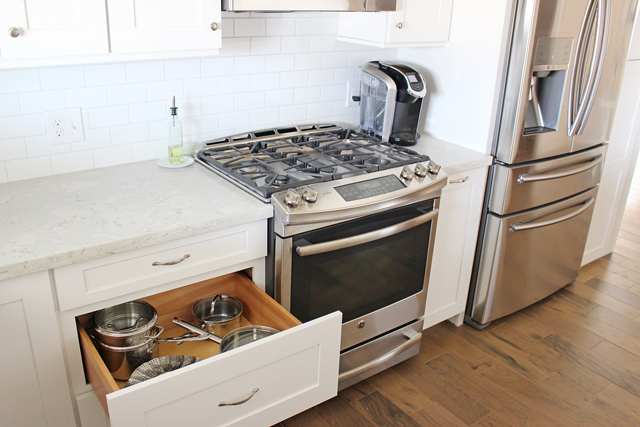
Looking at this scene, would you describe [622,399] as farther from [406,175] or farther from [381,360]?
[406,175]

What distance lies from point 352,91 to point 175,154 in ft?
3.10

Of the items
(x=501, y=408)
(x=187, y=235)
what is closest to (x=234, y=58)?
(x=187, y=235)

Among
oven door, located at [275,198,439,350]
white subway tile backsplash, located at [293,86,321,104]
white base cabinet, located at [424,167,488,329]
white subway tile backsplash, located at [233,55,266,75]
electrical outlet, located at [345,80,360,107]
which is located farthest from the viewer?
electrical outlet, located at [345,80,360,107]

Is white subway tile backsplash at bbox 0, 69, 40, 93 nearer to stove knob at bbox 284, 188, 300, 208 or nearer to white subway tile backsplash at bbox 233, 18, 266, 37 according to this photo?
white subway tile backsplash at bbox 233, 18, 266, 37

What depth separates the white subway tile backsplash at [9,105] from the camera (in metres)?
1.82

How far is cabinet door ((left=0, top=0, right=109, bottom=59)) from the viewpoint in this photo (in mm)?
1462

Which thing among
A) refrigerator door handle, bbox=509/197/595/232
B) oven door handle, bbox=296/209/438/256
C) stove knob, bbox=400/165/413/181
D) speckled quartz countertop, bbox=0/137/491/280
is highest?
stove knob, bbox=400/165/413/181

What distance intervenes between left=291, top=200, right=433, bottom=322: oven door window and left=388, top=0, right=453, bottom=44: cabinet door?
69cm

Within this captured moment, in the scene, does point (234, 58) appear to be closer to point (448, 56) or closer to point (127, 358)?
point (448, 56)

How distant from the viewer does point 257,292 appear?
185 centimetres

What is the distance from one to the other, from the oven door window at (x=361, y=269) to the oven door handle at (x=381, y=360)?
214mm

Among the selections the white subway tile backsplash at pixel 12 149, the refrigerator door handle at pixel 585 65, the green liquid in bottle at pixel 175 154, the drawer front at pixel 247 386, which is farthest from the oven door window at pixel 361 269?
the white subway tile backsplash at pixel 12 149

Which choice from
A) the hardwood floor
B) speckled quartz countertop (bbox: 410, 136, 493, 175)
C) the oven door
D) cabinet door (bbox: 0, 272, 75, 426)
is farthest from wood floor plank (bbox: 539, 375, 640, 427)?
cabinet door (bbox: 0, 272, 75, 426)

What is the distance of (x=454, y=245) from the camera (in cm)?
249
